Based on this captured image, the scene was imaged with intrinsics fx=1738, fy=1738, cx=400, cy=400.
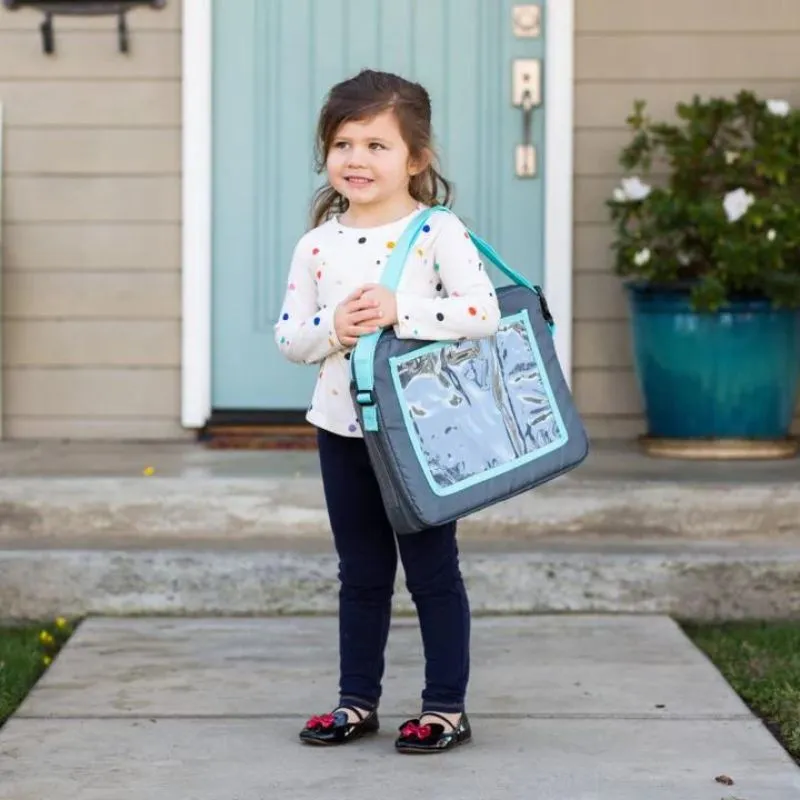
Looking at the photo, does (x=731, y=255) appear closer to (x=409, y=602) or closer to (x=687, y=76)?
(x=687, y=76)

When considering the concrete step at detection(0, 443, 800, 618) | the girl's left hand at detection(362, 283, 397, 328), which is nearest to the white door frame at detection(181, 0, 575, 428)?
the concrete step at detection(0, 443, 800, 618)

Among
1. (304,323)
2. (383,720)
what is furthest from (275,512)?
(304,323)

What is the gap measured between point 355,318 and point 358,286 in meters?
0.12

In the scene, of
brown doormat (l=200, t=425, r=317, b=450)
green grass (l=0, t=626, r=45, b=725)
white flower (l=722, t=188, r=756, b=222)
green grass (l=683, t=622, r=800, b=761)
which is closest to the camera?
green grass (l=683, t=622, r=800, b=761)

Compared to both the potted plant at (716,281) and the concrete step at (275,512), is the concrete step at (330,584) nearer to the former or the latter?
the concrete step at (275,512)

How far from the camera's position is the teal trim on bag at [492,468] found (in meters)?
2.99

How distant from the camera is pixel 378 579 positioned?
10.7 feet

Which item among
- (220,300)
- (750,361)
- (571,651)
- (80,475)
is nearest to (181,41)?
(220,300)

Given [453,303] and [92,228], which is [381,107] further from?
[92,228]

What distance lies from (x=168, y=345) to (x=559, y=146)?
4.90ft

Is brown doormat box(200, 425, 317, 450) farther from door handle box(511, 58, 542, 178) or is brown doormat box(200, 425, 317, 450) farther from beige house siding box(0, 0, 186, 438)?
door handle box(511, 58, 542, 178)

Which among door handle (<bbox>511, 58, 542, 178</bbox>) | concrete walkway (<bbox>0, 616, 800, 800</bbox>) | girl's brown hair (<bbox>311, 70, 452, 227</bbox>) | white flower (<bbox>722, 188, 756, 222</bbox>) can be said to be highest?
door handle (<bbox>511, 58, 542, 178</bbox>)

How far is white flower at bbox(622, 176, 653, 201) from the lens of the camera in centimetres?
555

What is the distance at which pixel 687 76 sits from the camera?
588 centimetres
